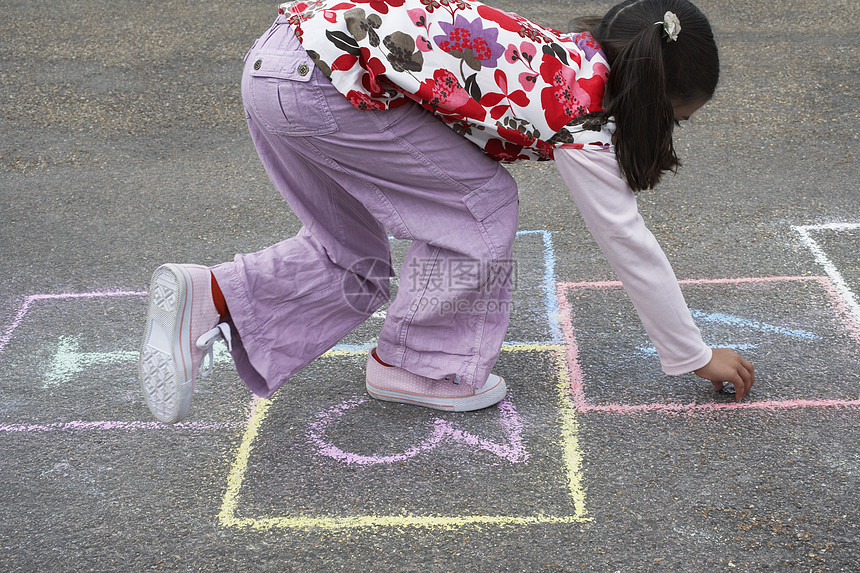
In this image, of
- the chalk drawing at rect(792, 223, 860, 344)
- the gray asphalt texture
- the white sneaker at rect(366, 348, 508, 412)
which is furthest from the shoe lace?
the chalk drawing at rect(792, 223, 860, 344)

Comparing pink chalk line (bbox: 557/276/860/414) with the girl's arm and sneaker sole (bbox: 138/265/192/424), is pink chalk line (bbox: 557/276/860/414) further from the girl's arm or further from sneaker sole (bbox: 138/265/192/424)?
sneaker sole (bbox: 138/265/192/424)

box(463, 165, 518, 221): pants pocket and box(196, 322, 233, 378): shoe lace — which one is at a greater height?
box(463, 165, 518, 221): pants pocket

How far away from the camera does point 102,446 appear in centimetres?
229

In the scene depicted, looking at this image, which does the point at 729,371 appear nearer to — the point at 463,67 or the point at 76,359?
the point at 463,67

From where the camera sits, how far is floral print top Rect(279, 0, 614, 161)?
188 cm

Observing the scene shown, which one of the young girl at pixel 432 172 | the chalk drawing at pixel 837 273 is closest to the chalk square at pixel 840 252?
the chalk drawing at pixel 837 273

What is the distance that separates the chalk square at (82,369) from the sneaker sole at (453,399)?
1.43 ft

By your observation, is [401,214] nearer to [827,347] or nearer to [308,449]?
[308,449]

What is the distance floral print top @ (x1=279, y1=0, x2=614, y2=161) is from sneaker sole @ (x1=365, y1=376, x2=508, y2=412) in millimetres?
740

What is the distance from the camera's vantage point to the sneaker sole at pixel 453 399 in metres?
2.38

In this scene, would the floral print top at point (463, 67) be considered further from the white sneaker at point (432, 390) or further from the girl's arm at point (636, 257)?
the white sneaker at point (432, 390)

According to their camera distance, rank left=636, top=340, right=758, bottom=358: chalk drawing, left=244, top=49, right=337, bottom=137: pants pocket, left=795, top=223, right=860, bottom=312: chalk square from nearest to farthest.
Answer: left=244, top=49, right=337, bottom=137: pants pocket → left=636, top=340, right=758, bottom=358: chalk drawing → left=795, top=223, right=860, bottom=312: chalk square

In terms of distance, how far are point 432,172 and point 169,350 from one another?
789mm

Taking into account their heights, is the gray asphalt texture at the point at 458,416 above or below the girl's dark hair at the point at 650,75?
below
